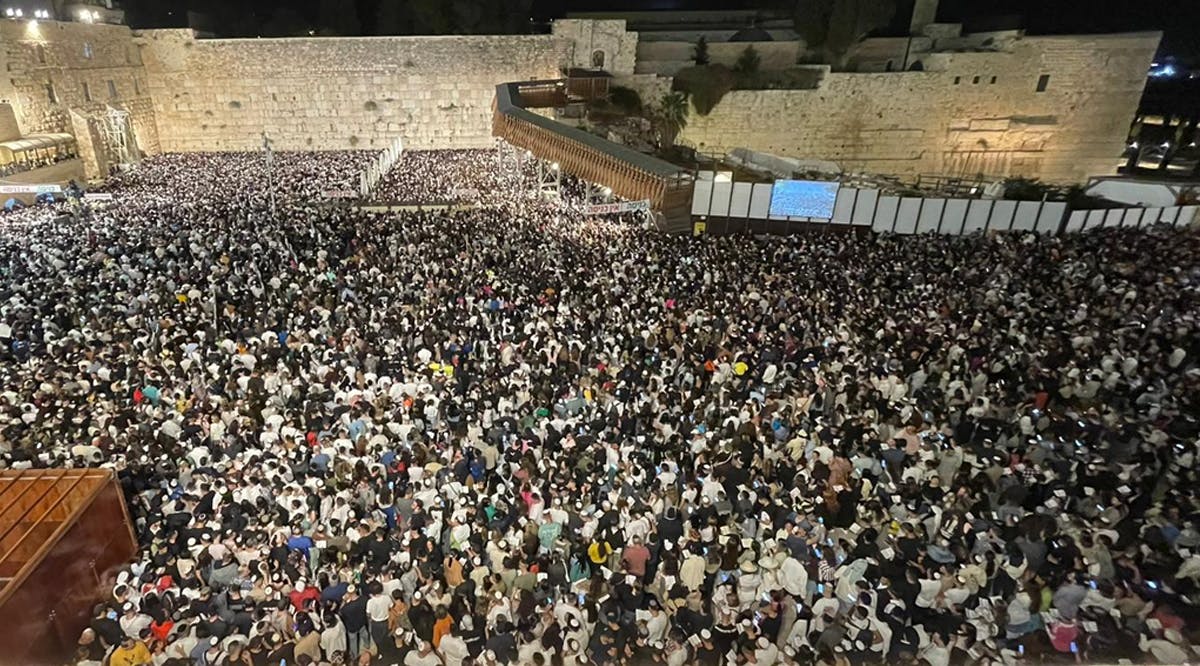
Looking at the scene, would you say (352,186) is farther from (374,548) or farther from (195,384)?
(374,548)

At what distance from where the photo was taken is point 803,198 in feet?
56.0

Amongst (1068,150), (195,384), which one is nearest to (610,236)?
(195,384)

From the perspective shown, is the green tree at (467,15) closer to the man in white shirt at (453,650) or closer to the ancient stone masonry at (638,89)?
the ancient stone masonry at (638,89)

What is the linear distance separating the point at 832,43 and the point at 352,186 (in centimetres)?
2158

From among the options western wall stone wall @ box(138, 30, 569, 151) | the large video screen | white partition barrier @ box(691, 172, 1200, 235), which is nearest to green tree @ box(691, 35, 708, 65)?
western wall stone wall @ box(138, 30, 569, 151)

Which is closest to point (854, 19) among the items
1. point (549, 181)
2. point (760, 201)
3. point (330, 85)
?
point (760, 201)

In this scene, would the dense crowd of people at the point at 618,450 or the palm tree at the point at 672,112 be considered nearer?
the dense crowd of people at the point at 618,450

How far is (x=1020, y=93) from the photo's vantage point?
26984 millimetres

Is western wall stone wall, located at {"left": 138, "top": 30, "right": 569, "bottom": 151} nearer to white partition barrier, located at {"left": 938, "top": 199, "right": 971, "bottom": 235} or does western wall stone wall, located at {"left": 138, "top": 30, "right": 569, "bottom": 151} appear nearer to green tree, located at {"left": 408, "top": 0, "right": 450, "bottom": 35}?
green tree, located at {"left": 408, "top": 0, "right": 450, "bottom": 35}

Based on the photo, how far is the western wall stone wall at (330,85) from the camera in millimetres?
26672

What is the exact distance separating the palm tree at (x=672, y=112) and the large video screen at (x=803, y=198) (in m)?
10.9

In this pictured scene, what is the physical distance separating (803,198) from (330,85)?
21850 millimetres

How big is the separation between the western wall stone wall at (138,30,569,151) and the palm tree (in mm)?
5351

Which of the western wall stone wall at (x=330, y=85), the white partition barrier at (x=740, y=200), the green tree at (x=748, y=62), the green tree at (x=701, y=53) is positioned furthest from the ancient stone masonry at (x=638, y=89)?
the white partition barrier at (x=740, y=200)
